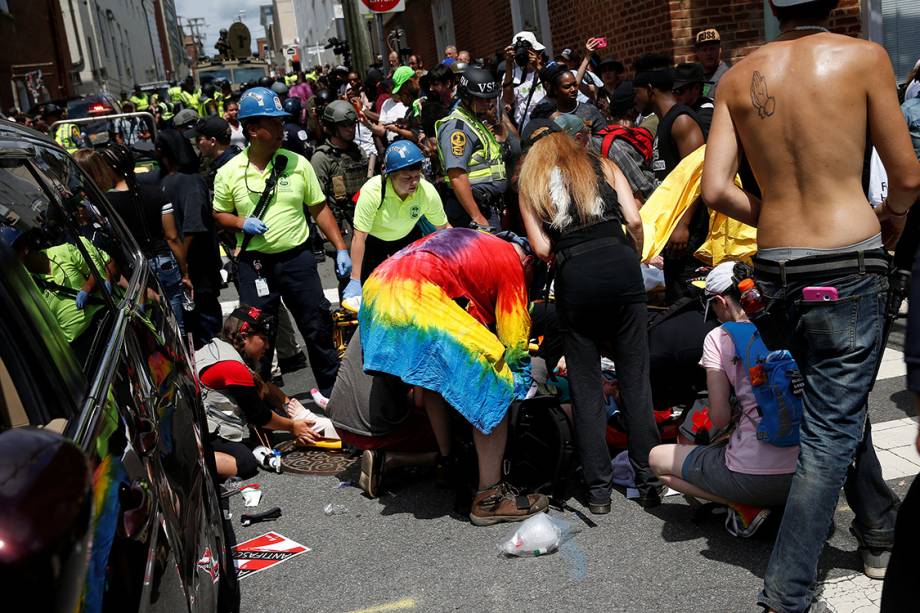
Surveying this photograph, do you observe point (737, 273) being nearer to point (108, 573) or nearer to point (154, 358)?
point (154, 358)

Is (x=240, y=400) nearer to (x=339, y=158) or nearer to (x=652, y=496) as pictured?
(x=652, y=496)

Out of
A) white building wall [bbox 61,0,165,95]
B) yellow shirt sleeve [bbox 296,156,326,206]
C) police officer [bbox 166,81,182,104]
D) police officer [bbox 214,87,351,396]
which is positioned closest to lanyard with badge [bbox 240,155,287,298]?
police officer [bbox 214,87,351,396]

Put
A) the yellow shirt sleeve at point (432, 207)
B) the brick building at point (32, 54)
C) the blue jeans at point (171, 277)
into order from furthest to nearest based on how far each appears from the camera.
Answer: the brick building at point (32, 54)
the blue jeans at point (171, 277)
the yellow shirt sleeve at point (432, 207)

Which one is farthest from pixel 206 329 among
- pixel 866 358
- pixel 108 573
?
pixel 108 573

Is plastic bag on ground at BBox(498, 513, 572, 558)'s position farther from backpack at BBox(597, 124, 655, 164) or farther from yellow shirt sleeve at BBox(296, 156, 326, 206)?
backpack at BBox(597, 124, 655, 164)

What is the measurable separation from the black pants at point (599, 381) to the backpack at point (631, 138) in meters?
2.36

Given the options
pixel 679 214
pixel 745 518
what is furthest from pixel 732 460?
pixel 679 214

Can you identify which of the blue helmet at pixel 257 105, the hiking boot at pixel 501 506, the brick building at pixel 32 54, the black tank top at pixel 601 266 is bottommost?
the hiking boot at pixel 501 506

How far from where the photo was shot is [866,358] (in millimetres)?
2871

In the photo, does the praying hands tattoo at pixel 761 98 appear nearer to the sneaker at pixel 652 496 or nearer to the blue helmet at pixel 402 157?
the sneaker at pixel 652 496

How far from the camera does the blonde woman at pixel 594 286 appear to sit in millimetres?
4055

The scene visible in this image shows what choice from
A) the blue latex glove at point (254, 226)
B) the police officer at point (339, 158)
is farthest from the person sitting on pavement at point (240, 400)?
the police officer at point (339, 158)

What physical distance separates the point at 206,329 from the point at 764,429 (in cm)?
472

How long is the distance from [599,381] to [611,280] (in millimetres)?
473
